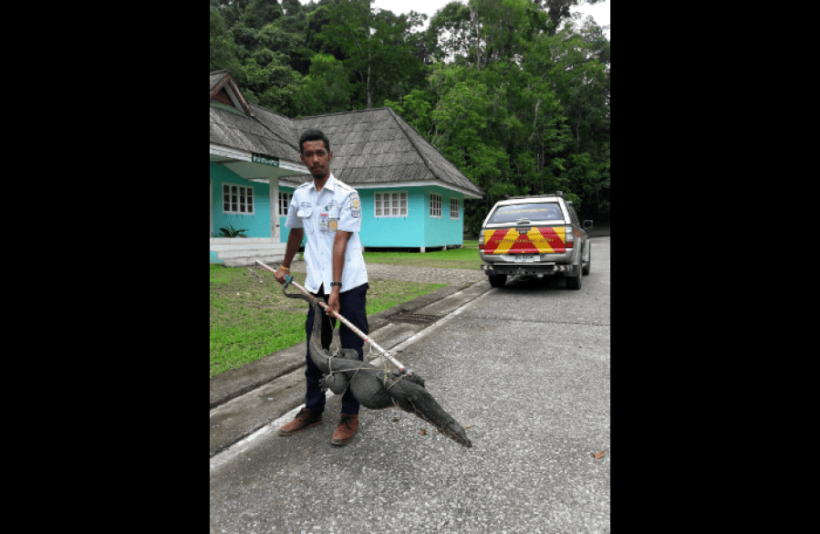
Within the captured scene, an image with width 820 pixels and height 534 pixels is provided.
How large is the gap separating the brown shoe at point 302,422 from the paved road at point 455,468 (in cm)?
5

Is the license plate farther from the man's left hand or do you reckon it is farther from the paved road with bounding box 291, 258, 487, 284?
the man's left hand

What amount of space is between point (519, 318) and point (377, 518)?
16.5 feet

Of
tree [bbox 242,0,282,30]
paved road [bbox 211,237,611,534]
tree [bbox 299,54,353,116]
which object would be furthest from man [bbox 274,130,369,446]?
tree [bbox 242,0,282,30]

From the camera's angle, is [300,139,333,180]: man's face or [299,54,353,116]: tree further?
[299,54,353,116]: tree

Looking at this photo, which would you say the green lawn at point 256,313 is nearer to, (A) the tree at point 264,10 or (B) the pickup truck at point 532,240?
(B) the pickup truck at point 532,240

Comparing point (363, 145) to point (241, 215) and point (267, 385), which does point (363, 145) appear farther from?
point (267, 385)

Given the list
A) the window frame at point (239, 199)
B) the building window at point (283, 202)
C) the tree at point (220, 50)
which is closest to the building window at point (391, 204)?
the building window at point (283, 202)

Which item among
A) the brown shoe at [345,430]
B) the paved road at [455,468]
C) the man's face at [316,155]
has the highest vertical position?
the man's face at [316,155]

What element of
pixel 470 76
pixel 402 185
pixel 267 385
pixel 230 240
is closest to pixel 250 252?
pixel 230 240

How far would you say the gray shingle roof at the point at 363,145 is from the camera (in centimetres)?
1595

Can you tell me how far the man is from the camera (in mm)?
2967

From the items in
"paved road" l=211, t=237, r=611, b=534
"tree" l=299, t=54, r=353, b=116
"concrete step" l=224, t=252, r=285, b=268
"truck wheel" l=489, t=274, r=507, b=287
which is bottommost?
"paved road" l=211, t=237, r=611, b=534
